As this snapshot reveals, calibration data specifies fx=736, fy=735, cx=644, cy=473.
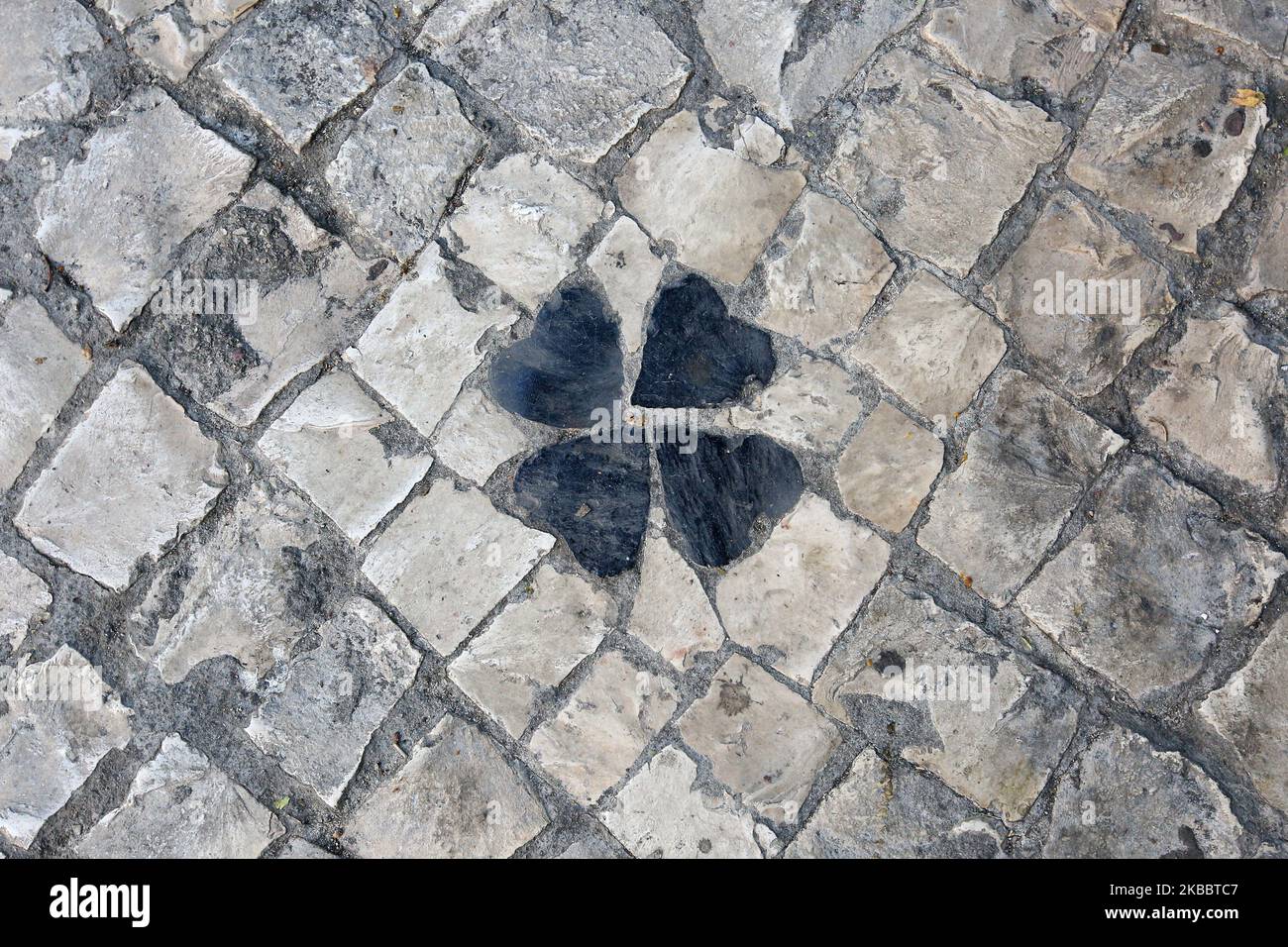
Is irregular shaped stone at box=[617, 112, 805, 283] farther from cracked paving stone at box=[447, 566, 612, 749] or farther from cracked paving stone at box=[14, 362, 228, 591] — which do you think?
cracked paving stone at box=[14, 362, 228, 591]

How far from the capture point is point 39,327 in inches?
75.4

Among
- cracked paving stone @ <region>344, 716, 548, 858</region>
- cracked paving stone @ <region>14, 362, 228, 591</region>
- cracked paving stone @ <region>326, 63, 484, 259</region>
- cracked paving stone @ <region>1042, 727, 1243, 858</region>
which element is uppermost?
cracked paving stone @ <region>326, 63, 484, 259</region>

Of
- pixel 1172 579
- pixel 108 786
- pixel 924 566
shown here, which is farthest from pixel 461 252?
pixel 1172 579

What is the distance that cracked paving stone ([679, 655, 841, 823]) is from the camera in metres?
1.92

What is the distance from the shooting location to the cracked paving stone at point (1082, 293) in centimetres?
186

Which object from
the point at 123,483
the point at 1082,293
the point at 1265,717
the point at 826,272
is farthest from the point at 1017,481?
the point at 123,483

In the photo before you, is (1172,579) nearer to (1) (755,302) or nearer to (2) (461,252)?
(1) (755,302)

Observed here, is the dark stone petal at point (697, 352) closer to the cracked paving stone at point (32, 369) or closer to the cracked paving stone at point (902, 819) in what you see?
the cracked paving stone at point (902, 819)

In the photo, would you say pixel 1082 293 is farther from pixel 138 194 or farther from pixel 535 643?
pixel 138 194

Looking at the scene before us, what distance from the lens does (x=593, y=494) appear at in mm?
1914

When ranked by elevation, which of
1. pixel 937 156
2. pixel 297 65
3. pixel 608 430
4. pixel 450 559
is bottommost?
pixel 450 559

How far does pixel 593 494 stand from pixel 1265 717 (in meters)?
1.76

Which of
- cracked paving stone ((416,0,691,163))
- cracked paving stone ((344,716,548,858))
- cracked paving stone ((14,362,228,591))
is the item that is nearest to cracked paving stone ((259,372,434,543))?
cracked paving stone ((14,362,228,591))

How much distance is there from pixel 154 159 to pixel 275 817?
1.73 m
